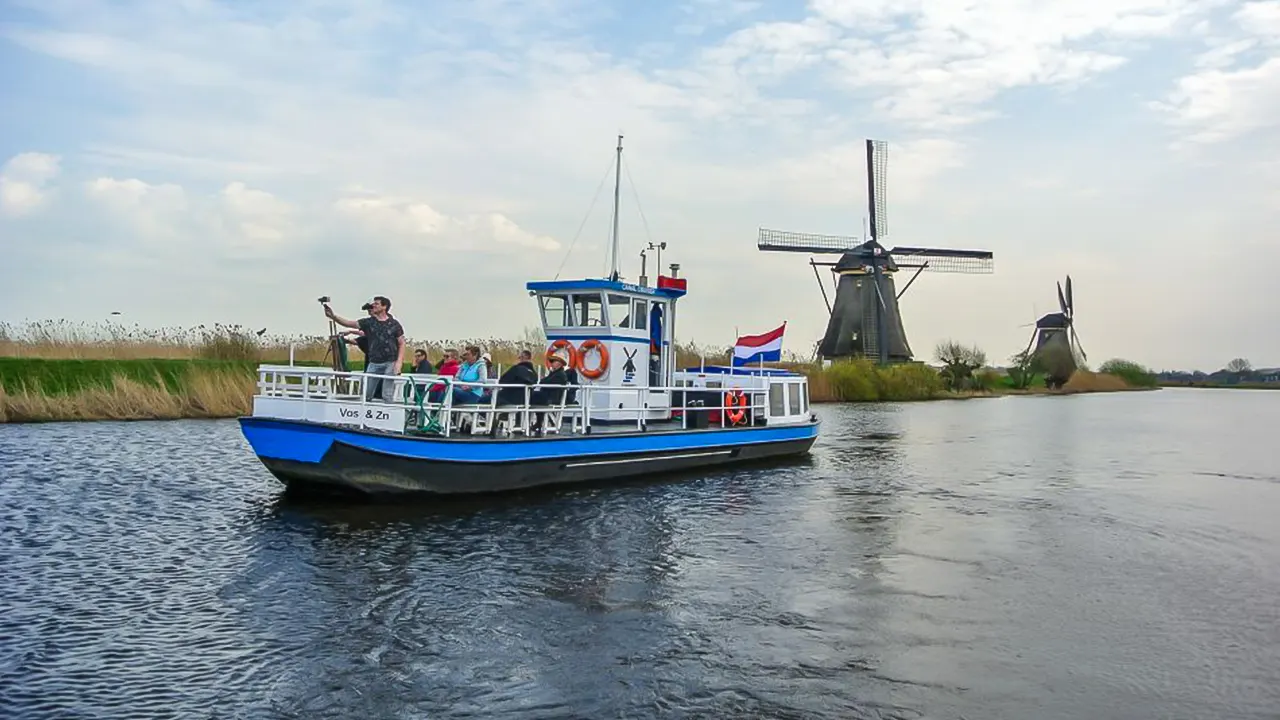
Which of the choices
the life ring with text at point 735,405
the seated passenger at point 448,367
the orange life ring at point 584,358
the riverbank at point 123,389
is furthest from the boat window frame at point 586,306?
the riverbank at point 123,389

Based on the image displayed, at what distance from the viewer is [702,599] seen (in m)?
10.9

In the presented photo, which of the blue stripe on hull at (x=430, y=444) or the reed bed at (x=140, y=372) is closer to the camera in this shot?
the blue stripe on hull at (x=430, y=444)

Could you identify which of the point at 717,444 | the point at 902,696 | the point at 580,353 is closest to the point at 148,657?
the point at 902,696

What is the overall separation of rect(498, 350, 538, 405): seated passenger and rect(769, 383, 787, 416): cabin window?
27.9ft

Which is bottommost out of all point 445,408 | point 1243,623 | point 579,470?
point 1243,623

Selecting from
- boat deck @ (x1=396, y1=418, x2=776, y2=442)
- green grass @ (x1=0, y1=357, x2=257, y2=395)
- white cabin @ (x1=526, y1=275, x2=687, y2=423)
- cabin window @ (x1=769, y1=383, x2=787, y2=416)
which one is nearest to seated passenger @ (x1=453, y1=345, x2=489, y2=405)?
boat deck @ (x1=396, y1=418, x2=776, y2=442)

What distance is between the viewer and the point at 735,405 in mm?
23797

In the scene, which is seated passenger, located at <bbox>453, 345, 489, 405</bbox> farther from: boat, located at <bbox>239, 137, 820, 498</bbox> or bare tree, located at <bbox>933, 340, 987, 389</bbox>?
bare tree, located at <bbox>933, 340, 987, 389</bbox>

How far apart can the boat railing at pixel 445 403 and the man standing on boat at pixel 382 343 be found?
0.14m

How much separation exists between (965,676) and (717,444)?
44.5ft

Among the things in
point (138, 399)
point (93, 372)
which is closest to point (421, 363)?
point (138, 399)

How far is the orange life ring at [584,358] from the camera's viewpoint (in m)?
20.2

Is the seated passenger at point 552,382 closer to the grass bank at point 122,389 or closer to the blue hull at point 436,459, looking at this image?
the blue hull at point 436,459

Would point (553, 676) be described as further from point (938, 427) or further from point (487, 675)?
point (938, 427)
